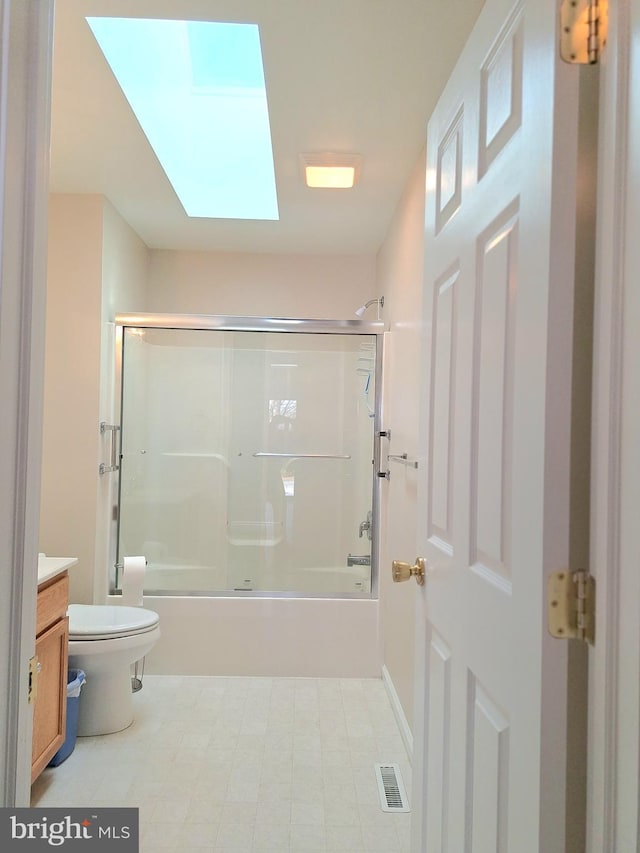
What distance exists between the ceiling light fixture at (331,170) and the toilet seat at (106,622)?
2098mm

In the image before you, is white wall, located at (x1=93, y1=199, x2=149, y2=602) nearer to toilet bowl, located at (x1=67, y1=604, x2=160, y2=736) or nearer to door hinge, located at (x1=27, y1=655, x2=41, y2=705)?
toilet bowl, located at (x1=67, y1=604, x2=160, y2=736)

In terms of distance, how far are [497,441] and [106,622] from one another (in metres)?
2.18

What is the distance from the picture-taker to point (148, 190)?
9.52 feet

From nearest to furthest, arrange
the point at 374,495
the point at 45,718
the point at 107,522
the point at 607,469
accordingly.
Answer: the point at 607,469, the point at 45,718, the point at 107,522, the point at 374,495

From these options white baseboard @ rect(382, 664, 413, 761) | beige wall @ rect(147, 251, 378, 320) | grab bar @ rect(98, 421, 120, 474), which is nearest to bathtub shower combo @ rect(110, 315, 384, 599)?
grab bar @ rect(98, 421, 120, 474)

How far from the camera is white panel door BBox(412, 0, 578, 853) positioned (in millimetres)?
781

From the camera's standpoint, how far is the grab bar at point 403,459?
8.16 ft

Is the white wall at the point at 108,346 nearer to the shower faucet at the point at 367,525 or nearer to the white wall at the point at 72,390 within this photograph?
the white wall at the point at 72,390

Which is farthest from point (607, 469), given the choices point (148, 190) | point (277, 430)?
point (277, 430)

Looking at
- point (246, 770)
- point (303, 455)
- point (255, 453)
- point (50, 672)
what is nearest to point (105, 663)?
point (50, 672)

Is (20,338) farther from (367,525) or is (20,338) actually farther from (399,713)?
(367,525)

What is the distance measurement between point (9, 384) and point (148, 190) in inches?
96.1

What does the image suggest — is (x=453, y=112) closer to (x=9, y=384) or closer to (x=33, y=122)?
(x=33, y=122)

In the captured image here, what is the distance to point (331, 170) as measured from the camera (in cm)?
257
